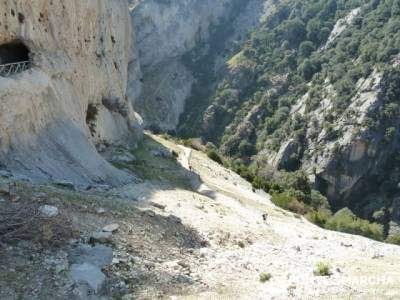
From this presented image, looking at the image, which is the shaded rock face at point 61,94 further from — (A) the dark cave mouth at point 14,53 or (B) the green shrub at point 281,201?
(B) the green shrub at point 281,201

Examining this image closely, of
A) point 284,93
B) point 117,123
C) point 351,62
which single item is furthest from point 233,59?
point 117,123

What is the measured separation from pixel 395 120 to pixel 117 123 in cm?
6167

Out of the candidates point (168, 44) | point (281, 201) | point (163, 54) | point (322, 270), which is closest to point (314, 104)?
point (163, 54)

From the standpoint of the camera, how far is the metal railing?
88.3 feet

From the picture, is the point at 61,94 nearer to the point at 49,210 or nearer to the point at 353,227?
the point at 49,210

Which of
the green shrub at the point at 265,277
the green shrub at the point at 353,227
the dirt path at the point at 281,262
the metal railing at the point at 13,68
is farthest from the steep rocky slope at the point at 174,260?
the green shrub at the point at 353,227

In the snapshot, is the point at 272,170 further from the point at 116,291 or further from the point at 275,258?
the point at 116,291

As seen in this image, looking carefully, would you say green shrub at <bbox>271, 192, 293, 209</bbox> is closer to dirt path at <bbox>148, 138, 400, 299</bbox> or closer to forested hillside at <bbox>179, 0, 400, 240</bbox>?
forested hillside at <bbox>179, 0, 400, 240</bbox>

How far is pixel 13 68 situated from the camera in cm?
2902

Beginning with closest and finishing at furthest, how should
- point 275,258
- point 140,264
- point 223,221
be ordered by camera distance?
1. point 140,264
2. point 275,258
3. point 223,221

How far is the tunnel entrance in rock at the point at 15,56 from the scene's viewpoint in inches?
1142

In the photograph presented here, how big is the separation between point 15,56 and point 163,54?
10014cm

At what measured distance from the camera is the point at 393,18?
112m

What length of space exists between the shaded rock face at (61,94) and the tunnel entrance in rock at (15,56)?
1.59 ft
